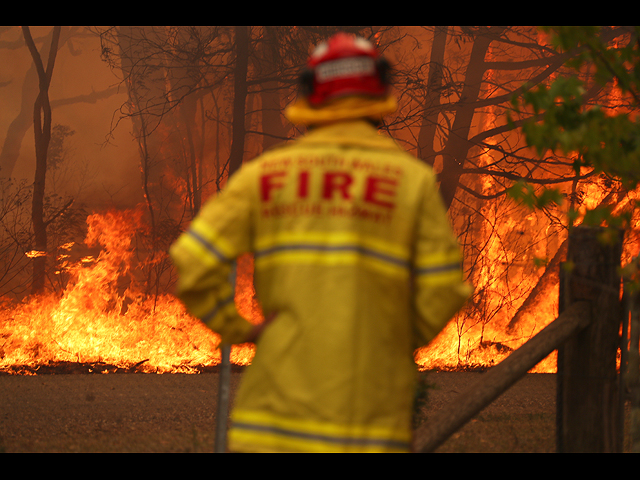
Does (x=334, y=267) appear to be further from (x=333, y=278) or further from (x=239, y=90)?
(x=239, y=90)

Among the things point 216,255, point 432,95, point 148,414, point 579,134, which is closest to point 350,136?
point 216,255

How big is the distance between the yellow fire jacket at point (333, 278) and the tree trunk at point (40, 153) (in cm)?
880

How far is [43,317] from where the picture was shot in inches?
369

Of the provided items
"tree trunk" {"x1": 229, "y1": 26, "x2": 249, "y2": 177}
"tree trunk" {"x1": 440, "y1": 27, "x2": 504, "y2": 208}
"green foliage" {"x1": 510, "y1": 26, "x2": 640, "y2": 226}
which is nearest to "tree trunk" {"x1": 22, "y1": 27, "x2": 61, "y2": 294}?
"tree trunk" {"x1": 229, "y1": 26, "x2": 249, "y2": 177}

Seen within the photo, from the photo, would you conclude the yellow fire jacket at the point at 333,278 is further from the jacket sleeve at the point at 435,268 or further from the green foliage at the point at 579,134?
the green foliage at the point at 579,134

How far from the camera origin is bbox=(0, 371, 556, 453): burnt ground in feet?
17.9

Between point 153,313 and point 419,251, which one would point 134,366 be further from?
point 419,251

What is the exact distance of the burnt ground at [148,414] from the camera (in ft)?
17.9

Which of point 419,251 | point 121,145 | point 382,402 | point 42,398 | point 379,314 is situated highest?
point 121,145

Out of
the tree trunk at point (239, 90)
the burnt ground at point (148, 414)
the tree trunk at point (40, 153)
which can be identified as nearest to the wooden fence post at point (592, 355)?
the burnt ground at point (148, 414)

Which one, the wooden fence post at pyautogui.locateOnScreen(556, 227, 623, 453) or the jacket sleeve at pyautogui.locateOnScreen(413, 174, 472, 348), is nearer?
the jacket sleeve at pyautogui.locateOnScreen(413, 174, 472, 348)

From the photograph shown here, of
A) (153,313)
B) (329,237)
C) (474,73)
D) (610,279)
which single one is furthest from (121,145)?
(329,237)

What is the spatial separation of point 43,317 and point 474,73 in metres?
7.31

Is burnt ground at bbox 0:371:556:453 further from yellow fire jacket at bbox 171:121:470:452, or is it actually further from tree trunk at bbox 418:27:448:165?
tree trunk at bbox 418:27:448:165
